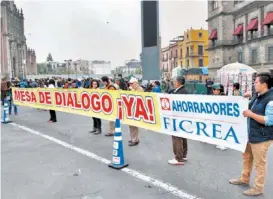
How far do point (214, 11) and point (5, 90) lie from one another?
150ft

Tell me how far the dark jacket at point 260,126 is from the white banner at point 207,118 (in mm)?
194

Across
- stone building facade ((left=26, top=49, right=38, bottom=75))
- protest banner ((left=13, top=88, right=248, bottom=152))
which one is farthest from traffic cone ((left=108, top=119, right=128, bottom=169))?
stone building facade ((left=26, top=49, right=38, bottom=75))

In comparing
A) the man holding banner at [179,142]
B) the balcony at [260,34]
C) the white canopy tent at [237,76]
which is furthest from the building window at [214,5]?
the man holding banner at [179,142]

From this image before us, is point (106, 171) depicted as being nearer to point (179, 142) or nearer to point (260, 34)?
point (179, 142)

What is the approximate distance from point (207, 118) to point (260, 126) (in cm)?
109

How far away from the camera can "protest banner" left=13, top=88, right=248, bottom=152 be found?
477 cm

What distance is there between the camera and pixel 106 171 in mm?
5793

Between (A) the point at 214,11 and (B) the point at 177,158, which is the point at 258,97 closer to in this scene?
(B) the point at 177,158

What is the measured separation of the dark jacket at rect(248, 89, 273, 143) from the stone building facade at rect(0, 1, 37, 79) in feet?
176

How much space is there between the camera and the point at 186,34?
78.5 metres

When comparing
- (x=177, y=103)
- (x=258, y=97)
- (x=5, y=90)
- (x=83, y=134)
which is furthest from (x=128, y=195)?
(x=5, y=90)

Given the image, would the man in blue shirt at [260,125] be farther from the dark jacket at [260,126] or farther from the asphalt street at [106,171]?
the asphalt street at [106,171]

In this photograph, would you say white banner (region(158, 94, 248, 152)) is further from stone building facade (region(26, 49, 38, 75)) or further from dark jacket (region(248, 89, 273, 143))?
stone building facade (region(26, 49, 38, 75))

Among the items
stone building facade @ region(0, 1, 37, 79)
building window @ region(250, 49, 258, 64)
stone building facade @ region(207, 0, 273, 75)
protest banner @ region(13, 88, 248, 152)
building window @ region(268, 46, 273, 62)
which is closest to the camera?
protest banner @ region(13, 88, 248, 152)
